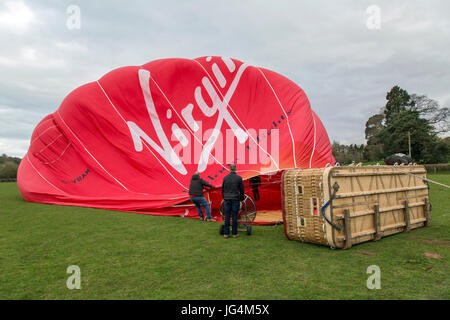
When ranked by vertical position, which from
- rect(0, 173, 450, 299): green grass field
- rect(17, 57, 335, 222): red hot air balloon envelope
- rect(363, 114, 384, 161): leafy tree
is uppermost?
rect(363, 114, 384, 161): leafy tree

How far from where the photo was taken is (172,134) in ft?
33.9

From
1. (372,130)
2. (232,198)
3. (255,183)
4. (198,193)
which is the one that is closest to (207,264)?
(232,198)

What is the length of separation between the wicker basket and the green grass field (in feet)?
0.72

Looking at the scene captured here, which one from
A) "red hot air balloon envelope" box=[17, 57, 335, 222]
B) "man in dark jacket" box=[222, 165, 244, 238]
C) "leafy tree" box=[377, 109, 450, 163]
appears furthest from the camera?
"leafy tree" box=[377, 109, 450, 163]

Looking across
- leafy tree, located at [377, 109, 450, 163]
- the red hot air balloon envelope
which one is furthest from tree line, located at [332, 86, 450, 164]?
the red hot air balloon envelope

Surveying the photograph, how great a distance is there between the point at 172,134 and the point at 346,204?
21.2 feet

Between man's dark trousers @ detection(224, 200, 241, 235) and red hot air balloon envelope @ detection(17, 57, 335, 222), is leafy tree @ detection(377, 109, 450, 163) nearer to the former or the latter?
red hot air balloon envelope @ detection(17, 57, 335, 222)

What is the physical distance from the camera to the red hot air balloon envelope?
969 centimetres

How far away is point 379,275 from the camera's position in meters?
3.92

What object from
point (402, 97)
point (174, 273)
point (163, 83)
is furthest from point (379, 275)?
point (402, 97)

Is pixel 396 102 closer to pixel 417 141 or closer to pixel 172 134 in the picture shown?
pixel 417 141

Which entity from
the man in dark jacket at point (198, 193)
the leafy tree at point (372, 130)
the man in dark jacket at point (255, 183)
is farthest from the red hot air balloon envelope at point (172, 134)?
the leafy tree at point (372, 130)

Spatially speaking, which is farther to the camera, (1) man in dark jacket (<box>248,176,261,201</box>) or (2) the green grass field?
(1) man in dark jacket (<box>248,176,261,201</box>)

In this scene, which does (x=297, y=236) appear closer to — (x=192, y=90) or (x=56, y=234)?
(x=56, y=234)
